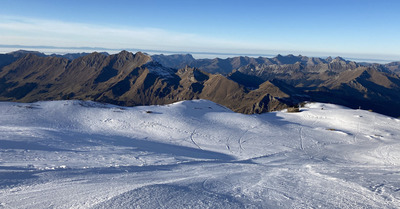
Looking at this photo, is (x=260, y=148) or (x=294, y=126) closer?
(x=260, y=148)

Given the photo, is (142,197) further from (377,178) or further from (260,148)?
(260,148)

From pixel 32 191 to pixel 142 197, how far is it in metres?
6.17

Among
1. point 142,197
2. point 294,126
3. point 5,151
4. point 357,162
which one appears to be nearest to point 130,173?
point 142,197

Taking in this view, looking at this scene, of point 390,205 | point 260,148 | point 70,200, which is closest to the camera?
point 70,200

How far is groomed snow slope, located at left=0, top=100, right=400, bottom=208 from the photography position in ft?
41.9

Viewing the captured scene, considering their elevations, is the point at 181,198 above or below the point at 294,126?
above

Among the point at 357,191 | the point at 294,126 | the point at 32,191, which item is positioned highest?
the point at 32,191

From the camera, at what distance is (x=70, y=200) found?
38.4 ft

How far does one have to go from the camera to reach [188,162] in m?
20.9

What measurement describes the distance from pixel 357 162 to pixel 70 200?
26.7 m

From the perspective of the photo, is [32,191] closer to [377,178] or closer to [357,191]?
[357,191]

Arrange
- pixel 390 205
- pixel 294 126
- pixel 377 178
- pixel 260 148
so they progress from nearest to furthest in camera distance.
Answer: pixel 390 205 → pixel 377 178 → pixel 260 148 → pixel 294 126

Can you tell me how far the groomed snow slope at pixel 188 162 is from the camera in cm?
1276

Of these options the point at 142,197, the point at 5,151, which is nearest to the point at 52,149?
the point at 5,151
